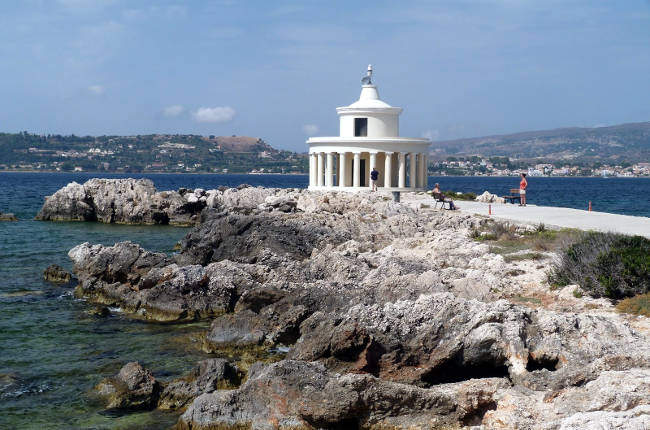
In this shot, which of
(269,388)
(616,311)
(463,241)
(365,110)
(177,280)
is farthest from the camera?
(365,110)

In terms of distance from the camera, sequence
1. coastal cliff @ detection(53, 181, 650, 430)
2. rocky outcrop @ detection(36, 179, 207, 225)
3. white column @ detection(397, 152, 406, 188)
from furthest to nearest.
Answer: rocky outcrop @ detection(36, 179, 207, 225) < white column @ detection(397, 152, 406, 188) < coastal cliff @ detection(53, 181, 650, 430)

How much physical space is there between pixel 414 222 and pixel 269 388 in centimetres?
1473

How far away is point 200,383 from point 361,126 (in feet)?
102

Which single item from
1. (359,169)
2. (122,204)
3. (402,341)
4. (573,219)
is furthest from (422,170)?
(402,341)

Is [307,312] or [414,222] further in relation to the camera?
[414,222]

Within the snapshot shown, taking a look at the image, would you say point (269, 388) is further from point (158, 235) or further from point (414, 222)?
point (158, 235)

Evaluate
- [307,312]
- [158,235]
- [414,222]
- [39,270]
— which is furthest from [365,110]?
[307,312]

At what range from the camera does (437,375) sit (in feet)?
35.7

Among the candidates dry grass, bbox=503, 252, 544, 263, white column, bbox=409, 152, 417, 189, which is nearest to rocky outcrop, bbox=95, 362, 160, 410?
dry grass, bbox=503, 252, 544, 263

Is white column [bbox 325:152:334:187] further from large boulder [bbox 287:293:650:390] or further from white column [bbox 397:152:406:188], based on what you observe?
large boulder [bbox 287:293:650:390]

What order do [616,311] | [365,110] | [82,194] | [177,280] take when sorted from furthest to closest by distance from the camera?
[82,194], [365,110], [177,280], [616,311]

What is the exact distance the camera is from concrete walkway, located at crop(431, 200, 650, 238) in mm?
21406

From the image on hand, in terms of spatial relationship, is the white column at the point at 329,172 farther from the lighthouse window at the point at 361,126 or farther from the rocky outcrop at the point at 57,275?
the rocky outcrop at the point at 57,275

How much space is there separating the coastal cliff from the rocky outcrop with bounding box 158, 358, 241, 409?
37mm
